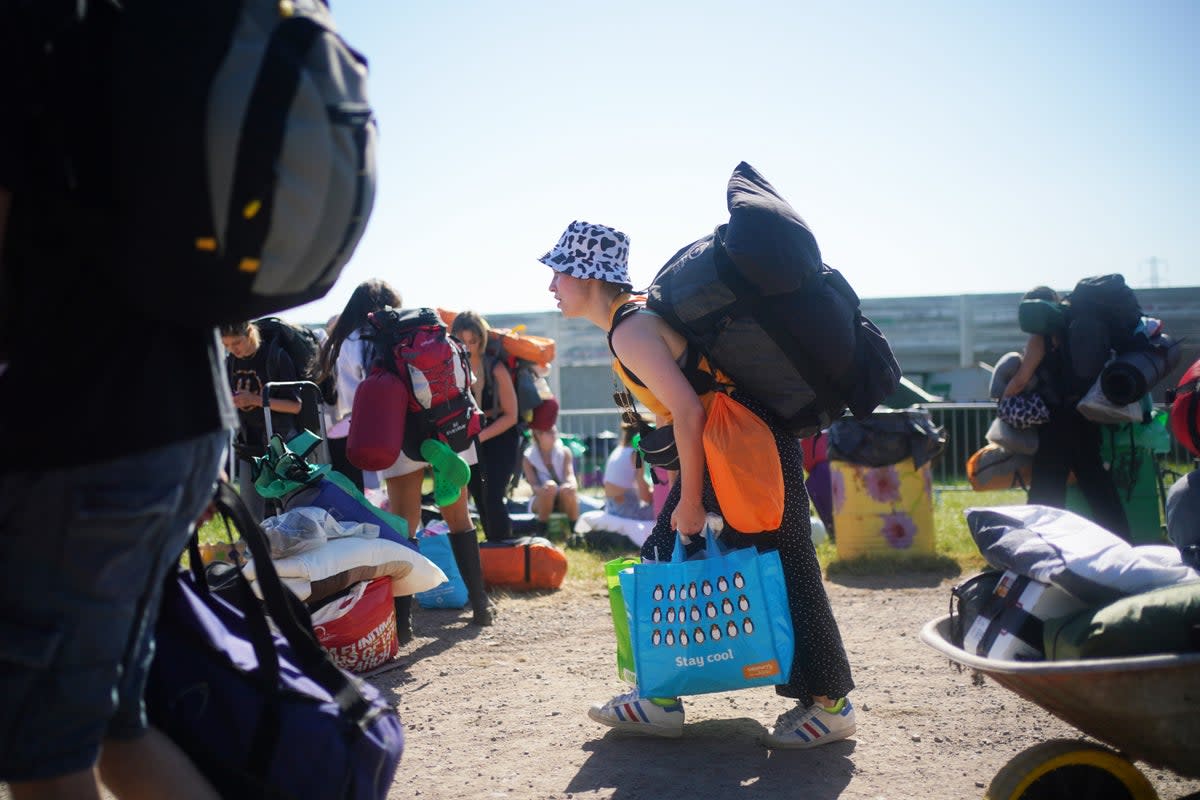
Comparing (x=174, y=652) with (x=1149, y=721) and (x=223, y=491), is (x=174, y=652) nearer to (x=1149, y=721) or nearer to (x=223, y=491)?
(x=223, y=491)

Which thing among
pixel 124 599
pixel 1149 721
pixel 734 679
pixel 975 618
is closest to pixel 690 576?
pixel 734 679

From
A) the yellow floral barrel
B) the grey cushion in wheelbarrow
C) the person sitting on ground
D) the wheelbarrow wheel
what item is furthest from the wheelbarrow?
the person sitting on ground

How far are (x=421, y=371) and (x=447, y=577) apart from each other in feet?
5.12

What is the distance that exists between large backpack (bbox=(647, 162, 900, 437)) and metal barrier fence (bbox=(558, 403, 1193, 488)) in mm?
9945

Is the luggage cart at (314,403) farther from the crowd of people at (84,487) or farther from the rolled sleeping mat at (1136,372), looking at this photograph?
the rolled sleeping mat at (1136,372)

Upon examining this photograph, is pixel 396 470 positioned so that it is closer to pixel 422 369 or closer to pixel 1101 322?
pixel 422 369

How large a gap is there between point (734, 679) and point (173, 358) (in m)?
2.37

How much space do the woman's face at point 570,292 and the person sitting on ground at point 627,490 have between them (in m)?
5.22

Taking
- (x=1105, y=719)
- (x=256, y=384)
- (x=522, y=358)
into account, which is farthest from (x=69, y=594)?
(x=522, y=358)

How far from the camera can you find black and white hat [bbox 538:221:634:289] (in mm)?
3832

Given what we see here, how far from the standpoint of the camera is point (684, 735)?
3.88 m

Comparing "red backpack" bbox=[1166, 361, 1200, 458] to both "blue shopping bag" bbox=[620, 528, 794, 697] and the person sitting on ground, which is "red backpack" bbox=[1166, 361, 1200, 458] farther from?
the person sitting on ground

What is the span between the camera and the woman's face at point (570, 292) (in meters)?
3.87

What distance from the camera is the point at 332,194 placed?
156 centimetres
